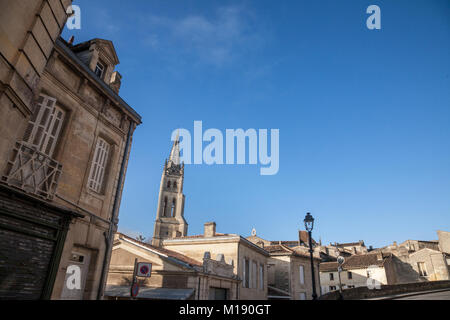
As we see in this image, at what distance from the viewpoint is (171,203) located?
224 ft

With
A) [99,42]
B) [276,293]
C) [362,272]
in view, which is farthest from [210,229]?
[362,272]

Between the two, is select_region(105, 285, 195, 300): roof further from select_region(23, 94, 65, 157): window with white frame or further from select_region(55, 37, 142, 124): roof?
select_region(23, 94, 65, 157): window with white frame

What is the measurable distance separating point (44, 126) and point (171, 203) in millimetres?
61694

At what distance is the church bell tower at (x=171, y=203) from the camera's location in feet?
208

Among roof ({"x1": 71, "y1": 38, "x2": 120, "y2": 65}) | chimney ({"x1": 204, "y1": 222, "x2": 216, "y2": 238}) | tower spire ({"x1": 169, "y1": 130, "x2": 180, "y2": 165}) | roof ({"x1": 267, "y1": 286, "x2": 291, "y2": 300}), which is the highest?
tower spire ({"x1": 169, "y1": 130, "x2": 180, "y2": 165})

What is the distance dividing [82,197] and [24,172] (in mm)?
2117

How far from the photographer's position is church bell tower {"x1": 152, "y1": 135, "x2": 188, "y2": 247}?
63.4m

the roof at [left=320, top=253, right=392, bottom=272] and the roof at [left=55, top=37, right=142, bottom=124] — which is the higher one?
the roof at [left=55, top=37, right=142, bottom=124]

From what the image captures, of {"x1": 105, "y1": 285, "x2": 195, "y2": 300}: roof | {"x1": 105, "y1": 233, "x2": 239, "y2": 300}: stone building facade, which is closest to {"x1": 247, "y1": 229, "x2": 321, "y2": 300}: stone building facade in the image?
{"x1": 105, "y1": 233, "x2": 239, "y2": 300}: stone building facade

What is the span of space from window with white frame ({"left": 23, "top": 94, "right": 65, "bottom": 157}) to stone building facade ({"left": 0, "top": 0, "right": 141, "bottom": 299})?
26mm

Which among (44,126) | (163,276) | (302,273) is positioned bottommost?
(163,276)

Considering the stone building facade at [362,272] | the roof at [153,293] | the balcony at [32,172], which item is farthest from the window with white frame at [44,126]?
the stone building facade at [362,272]

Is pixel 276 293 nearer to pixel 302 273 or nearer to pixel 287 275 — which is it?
pixel 287 275
